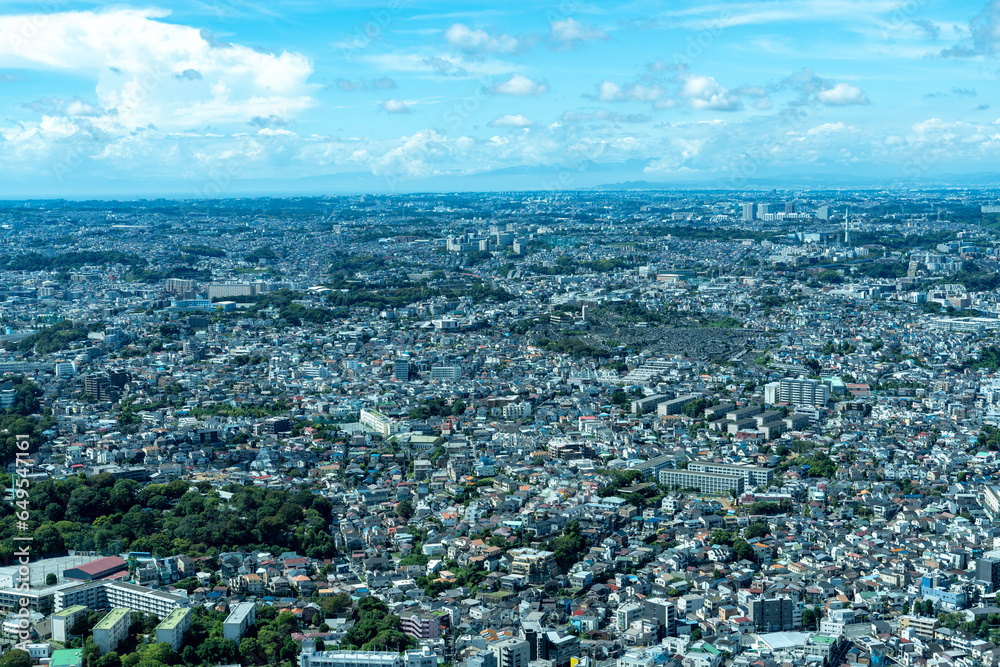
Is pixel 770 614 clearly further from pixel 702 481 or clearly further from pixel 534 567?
pixel 702 481

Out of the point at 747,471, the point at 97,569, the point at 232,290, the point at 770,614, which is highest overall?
the point at 232,290

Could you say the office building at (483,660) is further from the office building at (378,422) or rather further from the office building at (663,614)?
the office building at (378,422)

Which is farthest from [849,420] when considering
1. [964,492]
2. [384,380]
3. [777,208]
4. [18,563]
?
[777,208]

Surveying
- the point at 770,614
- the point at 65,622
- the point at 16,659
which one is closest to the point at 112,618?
the point at 65,622

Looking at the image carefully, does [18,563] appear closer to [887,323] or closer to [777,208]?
[887,323]

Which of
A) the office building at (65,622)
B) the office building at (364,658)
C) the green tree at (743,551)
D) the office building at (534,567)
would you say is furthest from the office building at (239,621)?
the green tree at (743,551)

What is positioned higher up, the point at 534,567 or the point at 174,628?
the point at 174,628
